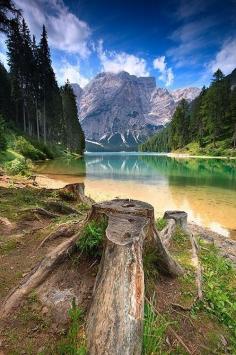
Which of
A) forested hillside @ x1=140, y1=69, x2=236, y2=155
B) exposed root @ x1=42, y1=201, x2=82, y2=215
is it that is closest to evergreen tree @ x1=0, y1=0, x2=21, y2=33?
exposed root @ x1=42, y1=201, x2=82, y2=215

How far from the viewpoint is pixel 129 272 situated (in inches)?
131

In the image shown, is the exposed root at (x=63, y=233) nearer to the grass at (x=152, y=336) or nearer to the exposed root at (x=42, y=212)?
the exposed root at (x=42, y=212)

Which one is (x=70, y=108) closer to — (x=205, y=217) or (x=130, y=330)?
(x=205, y=217)

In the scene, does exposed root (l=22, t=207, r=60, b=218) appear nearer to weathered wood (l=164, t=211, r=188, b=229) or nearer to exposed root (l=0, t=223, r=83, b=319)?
weathered wood (l=164, t=211, r=188, b=229)

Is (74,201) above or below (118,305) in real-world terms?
below

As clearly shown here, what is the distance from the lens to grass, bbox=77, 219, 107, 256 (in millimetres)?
4207

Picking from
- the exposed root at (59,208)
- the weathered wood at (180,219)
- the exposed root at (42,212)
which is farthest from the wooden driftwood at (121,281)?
the exposed root at (59,208)

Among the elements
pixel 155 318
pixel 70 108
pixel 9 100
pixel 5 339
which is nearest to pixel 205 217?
pixel 155 318

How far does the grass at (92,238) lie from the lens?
4.21m

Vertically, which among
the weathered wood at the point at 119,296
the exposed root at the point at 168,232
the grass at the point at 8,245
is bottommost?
the grass at the point at 8,245

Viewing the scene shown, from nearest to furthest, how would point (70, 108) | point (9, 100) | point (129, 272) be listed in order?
point (129, 272), point (9, 100), point (70, 108)

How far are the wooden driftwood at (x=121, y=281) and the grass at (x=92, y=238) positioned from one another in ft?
0.65

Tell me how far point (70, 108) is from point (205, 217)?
2688 inches

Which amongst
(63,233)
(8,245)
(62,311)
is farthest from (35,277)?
(8,245)
